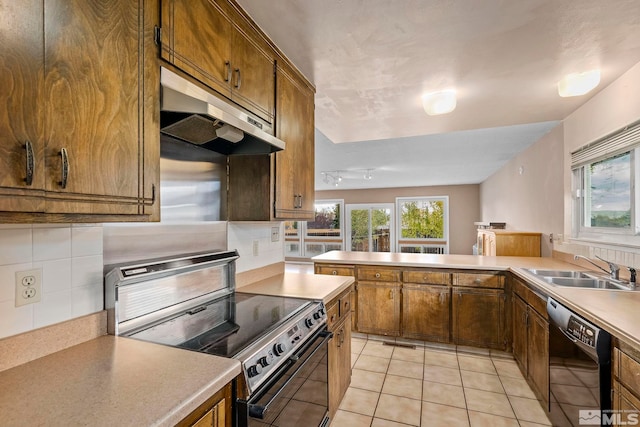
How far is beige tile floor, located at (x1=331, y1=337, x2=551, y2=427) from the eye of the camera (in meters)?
2.05

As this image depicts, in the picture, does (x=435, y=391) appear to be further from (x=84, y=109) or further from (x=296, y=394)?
(x=84, y=109)

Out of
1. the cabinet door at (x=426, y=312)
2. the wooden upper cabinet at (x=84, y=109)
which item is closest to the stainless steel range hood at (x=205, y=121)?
the wooden upper cabinet at (x=84, y=109)

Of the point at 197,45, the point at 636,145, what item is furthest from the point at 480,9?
the point at 636,145

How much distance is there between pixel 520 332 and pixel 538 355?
493 millimetres

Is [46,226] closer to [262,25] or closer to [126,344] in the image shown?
[126,344]

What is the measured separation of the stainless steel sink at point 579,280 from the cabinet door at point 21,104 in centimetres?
285

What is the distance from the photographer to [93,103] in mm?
884

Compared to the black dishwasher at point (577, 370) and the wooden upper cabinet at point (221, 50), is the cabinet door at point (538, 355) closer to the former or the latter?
the black dishwasher at point (577, 370)

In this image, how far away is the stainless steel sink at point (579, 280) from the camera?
81.6 inches

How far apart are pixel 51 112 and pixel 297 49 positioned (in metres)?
1.35

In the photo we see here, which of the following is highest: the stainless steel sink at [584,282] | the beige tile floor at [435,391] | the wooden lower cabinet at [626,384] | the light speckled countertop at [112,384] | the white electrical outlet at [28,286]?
the white electrical outlet at [28,286]

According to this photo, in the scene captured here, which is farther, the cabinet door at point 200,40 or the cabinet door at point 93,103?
the cabinet door at point 200,40

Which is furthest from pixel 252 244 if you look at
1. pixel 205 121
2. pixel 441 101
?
pixel 441 101

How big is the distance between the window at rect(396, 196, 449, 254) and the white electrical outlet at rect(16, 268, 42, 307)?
826cm
